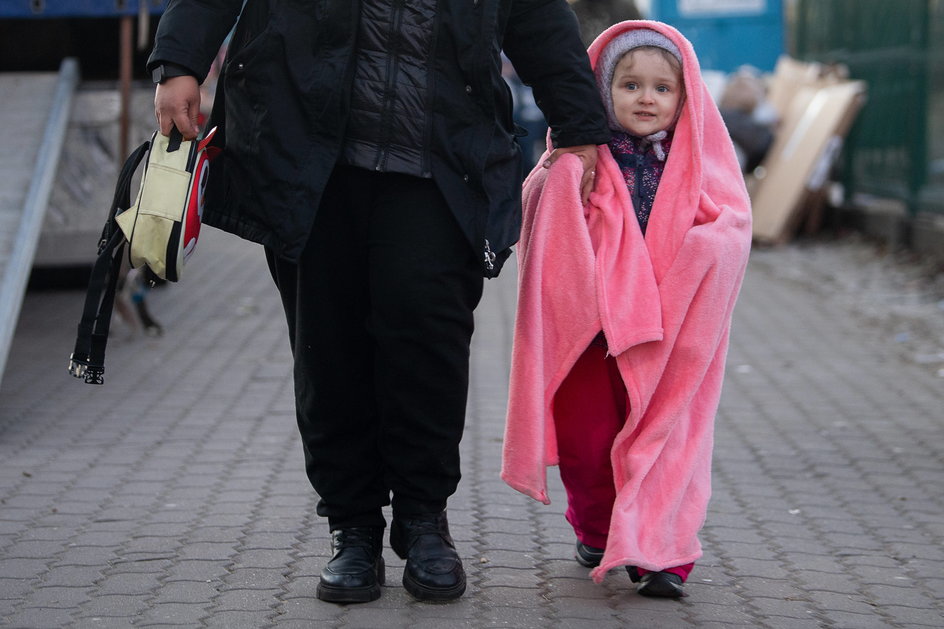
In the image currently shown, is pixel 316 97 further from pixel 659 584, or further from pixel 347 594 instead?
pixel 659 584

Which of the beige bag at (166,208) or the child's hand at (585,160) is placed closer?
the beige bag at (166,208)

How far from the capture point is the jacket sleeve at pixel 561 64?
3.26m

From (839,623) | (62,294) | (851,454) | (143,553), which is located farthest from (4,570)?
(62,294)

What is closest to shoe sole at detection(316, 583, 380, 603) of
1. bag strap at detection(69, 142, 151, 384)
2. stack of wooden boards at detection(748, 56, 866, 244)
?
bag strap at detection(69, 142, 151, 384)

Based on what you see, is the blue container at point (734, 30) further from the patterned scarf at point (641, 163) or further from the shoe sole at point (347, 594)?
the shoe sole at point (347, 594)

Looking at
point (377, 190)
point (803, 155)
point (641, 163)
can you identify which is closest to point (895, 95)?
point (803, 155)

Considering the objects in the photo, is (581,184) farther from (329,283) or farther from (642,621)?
(642,621)

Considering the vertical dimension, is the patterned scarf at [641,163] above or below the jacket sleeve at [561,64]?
below

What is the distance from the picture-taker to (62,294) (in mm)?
9039

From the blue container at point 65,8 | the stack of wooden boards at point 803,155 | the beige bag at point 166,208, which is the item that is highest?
the blue container at point 65,8

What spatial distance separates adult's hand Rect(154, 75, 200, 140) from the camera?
3.12 metres

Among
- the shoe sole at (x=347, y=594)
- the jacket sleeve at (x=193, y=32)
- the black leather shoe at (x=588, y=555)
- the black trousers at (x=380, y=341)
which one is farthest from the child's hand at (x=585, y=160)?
the shoe sole at (x=347, y=594)

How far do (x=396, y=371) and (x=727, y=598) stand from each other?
3.45ft

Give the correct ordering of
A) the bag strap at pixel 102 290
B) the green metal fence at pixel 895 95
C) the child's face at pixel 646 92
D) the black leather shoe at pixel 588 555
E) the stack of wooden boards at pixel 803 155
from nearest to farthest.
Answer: the bag strap at pixel 102 290
the child's face at pixel 646 92
the black leather shoe at pixel 588 555
the green metal fence at pixel 895 95
the stack of wooden boards at pixel 803 155
